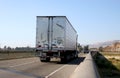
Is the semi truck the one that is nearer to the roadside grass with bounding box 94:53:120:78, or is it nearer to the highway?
the highway

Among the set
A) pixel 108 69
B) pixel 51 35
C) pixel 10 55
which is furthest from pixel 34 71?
pixel 10 55

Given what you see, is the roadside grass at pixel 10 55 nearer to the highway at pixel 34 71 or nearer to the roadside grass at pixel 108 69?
the roadside grass at pixel 108 69

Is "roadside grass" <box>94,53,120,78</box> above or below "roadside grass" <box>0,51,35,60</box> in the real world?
below

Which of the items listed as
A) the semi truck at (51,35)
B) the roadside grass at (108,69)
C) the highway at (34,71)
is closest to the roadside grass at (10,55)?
the semi truck at (51,35)

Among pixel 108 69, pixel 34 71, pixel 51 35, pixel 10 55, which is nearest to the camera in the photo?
pixel 34 71

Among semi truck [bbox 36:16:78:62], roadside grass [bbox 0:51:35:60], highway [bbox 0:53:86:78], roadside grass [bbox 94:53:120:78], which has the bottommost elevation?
roadside grass [bbox 94:53:120:78]

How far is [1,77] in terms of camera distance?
57.0 ft

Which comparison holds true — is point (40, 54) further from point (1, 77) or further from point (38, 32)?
point (1, 77)

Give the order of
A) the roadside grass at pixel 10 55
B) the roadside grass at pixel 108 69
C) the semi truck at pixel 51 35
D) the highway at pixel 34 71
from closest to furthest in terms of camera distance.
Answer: the highway at pixel 34 71 < the roadside grass at pixel 108 69 < the semi truck at pixel 51 35 < the roadside grass at pixel 10 55

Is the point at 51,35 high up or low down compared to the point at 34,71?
up

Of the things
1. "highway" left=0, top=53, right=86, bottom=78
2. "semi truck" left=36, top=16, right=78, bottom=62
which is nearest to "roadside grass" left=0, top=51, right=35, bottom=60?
"semi truck" left=36, top=16, right=78, bottom=62

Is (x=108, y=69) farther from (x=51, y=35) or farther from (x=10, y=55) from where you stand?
(x=10, y=55)

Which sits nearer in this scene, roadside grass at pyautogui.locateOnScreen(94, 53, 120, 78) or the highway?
the highway

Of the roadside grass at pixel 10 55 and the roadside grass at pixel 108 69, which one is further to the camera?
the roadside grass at pixel 10 55
